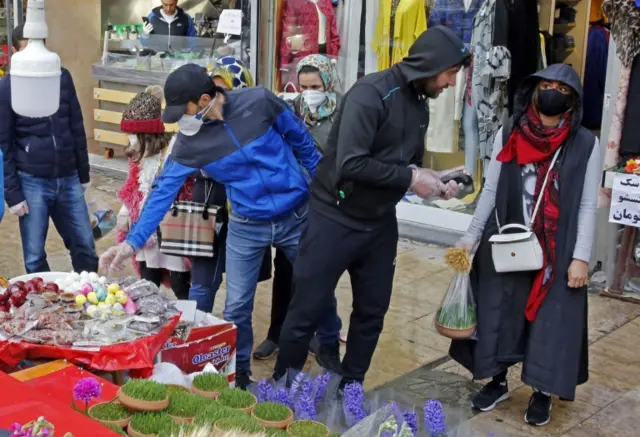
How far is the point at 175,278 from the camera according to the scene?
16.8 ft

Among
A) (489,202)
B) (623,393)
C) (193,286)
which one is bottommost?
(623,393)

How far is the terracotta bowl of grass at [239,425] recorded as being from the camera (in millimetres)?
2304

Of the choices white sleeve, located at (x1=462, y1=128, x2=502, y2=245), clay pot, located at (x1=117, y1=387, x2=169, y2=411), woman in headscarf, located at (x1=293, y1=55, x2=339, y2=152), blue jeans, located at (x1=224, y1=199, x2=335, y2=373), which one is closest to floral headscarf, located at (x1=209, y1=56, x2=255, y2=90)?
woman in headscarf, located at (x1=293, y1=55, x2=339, y2=152)

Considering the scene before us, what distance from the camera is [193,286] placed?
4.78 m

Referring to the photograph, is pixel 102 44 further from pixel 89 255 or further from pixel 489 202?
pixel 489 202

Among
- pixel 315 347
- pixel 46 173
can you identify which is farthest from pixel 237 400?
pixel 46 173

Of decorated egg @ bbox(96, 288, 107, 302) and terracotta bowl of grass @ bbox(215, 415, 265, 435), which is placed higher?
terracotta bowl of grass @ bbox(215, 415, 265, 435)

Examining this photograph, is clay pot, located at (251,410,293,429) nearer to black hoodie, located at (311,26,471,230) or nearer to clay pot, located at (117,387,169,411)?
clay pot, located at (117,387,169,411)

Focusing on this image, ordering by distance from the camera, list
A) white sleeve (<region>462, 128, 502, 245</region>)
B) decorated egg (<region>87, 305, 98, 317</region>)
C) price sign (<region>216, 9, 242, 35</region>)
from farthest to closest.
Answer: price sign (<region>216, 9, 242, 35</region>) < white sleeve (<region>462, 128, 502, 245</region>) < decorated egg (<region>87, 305, 98, 317</region>)

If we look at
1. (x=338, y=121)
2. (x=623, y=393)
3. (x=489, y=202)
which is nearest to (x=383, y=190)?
(x=338, y=121)

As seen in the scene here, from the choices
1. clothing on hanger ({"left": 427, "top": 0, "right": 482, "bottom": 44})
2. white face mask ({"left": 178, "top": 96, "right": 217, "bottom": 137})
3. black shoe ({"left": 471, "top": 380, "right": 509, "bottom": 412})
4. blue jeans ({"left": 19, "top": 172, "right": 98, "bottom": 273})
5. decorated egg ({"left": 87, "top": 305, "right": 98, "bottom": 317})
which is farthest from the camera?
clothing on hanger ({"left": 427, "top": 0, "right": 482, "bottom": 44})

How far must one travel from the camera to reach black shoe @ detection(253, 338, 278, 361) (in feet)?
16.5

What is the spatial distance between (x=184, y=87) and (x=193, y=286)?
127 cm

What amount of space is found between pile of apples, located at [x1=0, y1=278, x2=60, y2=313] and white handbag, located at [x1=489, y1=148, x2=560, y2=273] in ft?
6.63
